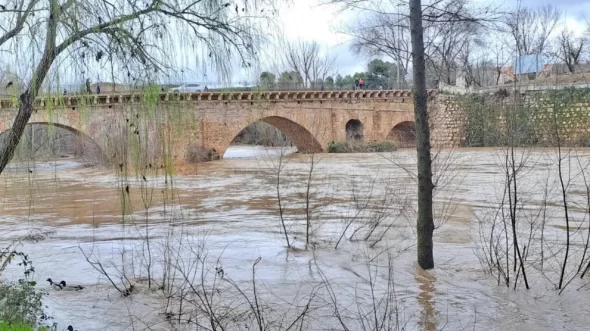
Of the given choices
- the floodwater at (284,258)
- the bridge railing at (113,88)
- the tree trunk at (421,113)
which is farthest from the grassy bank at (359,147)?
the bridge railing at (113,88)

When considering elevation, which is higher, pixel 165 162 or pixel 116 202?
pixel 165 162

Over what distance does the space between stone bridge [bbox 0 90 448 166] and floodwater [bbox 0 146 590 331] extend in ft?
1.66

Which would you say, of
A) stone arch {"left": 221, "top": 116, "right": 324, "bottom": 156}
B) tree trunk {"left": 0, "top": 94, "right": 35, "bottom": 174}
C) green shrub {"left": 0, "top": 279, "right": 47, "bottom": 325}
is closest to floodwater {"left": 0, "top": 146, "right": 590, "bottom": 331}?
tree trunk {"left": 0, "top": 94, "right": 35, "bottom": 174}

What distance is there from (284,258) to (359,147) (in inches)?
1180

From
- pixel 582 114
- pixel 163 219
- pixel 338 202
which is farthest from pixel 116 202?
pixel 582 114

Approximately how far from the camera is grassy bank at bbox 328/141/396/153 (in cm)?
3847

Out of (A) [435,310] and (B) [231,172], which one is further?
(B) [231,172]

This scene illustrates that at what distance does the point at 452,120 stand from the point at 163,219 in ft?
107

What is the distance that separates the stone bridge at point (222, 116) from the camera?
15.2ft

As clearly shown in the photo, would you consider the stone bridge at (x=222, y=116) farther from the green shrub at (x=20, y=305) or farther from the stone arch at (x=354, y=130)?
the green shrub at (x=20, y=305)

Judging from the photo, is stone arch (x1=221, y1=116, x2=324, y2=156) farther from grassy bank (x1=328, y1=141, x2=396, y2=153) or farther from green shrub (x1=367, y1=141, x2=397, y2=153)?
green shrub (x1=367, y1=141, x2=397, y2=153)

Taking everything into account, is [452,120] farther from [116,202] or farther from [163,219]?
[163,219]

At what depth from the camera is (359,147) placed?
125 feet

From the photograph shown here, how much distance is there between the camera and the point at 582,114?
3547 cm
